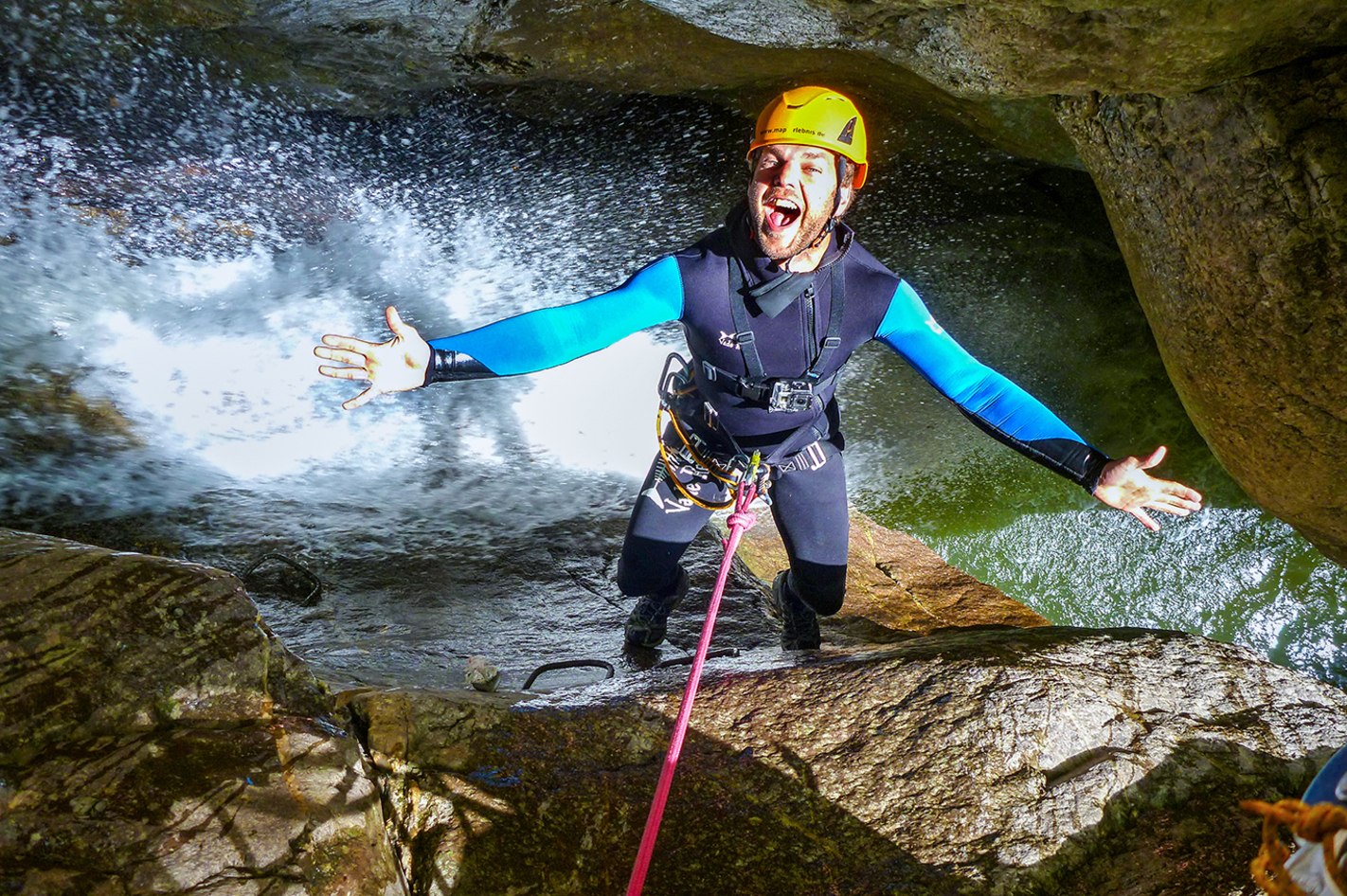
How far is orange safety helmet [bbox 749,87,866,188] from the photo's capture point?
2.82 meters

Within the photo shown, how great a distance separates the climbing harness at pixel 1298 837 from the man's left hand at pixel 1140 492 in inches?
63.4

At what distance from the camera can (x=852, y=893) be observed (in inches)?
79.0

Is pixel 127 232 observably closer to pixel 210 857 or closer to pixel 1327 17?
pixel 210 857

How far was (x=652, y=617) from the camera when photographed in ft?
12.3

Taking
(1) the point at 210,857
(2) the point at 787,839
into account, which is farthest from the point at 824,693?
(1) the point at 210,857

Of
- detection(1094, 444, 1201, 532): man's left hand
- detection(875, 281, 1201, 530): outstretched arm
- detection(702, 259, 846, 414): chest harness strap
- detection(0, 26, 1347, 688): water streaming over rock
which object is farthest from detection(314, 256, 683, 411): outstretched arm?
detection(1094, 444, 1201, 532): man's left hand

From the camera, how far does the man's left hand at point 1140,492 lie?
2.70 m

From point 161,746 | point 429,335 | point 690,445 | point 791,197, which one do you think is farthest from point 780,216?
point 429,335

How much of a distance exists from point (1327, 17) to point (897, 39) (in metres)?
1.43

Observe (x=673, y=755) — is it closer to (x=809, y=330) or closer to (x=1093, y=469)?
(x=809, y=330)

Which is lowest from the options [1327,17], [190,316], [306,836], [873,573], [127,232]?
[873,573]

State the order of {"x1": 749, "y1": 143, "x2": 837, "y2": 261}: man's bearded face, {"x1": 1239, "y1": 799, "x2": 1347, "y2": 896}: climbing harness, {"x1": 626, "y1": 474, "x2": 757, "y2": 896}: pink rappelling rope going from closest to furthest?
{"x1": 1239, "y1": 799, "x2": 1347, "y2": 896}: climbing harness < {"x1": 626, "y1": 474, "x2": 757, "y2": 896}: pink rappelling rope < {"x1": 749, "y1": 143, "x2": 837, "y2": 261}: man's bearded face

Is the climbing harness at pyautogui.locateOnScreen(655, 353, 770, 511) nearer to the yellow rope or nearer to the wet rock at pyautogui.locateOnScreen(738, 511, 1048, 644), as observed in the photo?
the yellow rope

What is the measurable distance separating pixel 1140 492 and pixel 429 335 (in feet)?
15.3
